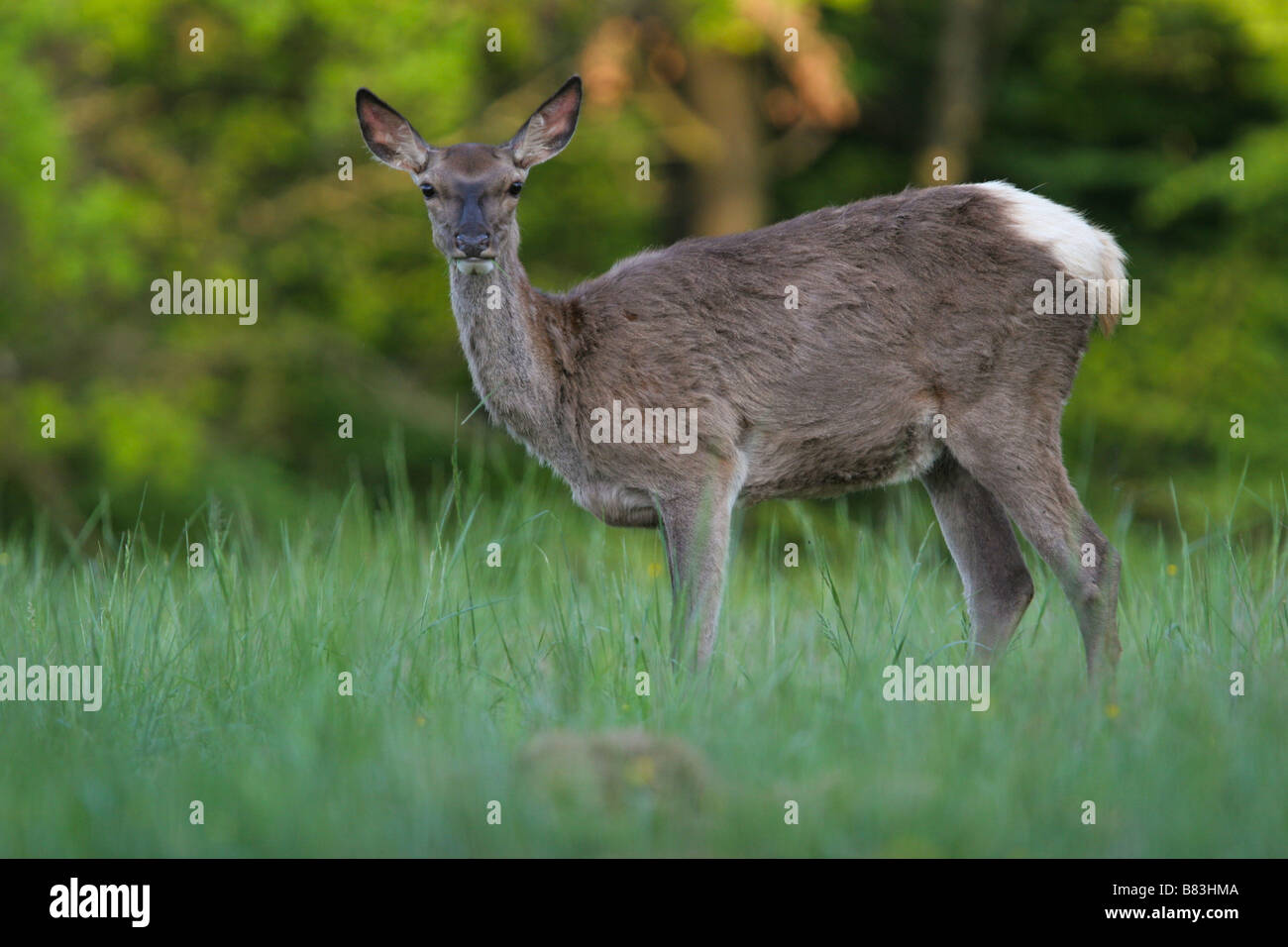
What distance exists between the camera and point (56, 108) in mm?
13148

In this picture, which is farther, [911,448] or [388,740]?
[911,448]

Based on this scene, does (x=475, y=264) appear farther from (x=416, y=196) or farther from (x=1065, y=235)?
(x=416, y=196)

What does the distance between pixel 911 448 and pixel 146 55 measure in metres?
11.4

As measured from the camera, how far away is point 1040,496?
5.98 metres

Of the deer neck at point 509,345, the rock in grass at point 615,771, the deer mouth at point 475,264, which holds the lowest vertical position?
the rock in grass at point 615,771

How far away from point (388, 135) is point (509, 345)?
0.96m

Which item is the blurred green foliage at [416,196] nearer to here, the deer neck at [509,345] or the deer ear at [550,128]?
the deer ear at [550,128]

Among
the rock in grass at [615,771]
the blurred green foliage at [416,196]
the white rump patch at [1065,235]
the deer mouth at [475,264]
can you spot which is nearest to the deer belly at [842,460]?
the white rump patch at [1065,235]

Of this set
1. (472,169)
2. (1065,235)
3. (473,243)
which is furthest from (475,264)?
(1065,235)

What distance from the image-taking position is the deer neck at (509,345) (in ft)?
20.5

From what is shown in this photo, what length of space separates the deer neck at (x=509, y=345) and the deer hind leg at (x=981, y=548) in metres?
1.51

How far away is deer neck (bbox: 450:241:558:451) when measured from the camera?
6.23 meters
